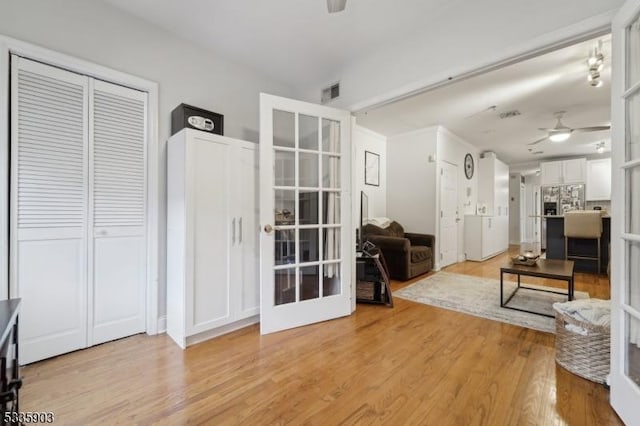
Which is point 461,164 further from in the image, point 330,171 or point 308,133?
point 308,133

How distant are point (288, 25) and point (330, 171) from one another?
129 centimetres

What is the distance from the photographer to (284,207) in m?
2.46

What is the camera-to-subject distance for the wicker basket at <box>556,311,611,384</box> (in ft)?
5.38

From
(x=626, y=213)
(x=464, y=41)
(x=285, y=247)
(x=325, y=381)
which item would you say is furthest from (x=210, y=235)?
(x=626, y=213)

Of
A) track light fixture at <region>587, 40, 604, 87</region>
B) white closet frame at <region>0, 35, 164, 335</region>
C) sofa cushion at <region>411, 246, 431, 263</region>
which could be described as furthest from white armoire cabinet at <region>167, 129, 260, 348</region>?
track light fixture at <region>587, 40, 604, 87</region>

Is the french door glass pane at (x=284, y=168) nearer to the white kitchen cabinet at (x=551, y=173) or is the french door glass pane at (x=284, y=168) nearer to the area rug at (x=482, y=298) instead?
the area rug at (x=482, y=298)

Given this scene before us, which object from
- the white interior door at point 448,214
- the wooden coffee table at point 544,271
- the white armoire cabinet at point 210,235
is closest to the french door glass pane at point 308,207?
the white armoire cabinet at point 210,235

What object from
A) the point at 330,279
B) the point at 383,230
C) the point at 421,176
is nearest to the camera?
the point at 330,279

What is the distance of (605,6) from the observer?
1460mm

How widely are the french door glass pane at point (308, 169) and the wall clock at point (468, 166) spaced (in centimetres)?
456

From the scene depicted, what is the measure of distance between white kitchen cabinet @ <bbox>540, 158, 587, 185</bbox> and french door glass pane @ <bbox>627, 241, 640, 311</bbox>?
24.1ft

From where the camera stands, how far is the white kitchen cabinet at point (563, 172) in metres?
6.76

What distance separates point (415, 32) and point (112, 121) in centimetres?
258

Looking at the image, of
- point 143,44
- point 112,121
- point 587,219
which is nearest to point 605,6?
point 143,44
